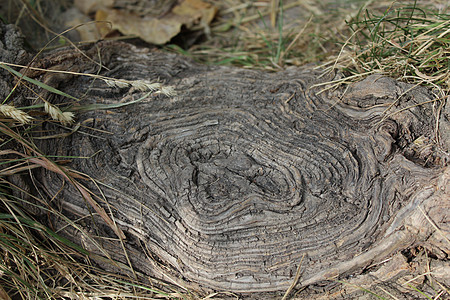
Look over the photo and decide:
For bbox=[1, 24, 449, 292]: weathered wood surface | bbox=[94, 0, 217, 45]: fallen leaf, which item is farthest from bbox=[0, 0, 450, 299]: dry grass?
bbox=[94, 0, 217, 45]: fallen leaf

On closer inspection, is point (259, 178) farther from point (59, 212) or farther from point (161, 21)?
point (161, 21)

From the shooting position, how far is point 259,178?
180cm

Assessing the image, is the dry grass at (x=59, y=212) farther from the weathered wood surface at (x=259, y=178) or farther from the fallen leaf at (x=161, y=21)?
the fallen leaf at (x=161, y=21)

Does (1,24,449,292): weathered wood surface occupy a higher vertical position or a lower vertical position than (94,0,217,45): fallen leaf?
lower

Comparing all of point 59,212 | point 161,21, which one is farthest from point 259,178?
point 161,21

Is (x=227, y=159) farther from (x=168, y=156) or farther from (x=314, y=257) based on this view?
(x=314, y=257)

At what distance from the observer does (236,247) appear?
1702mm

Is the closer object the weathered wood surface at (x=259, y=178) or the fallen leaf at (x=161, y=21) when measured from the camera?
the weathered wood surface at (x=259, y=178)

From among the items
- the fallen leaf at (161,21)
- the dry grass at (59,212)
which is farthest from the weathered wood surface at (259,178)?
the fallen leaf at (161,21)

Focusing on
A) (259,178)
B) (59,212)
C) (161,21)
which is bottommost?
(59,212)

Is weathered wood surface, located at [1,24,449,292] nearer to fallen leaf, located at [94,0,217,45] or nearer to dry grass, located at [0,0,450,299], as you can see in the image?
dry grass, located at [0,0,450,299]

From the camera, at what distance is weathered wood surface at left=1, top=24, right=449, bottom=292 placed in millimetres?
1659

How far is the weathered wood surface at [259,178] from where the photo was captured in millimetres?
1659

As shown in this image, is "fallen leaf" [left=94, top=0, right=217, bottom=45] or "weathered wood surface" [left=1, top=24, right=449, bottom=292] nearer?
"weathered wood surface" [left=1, top=24, right=449, bottom=292]
